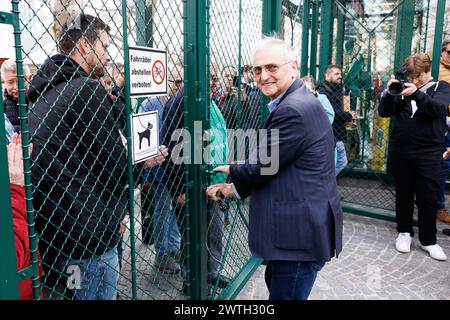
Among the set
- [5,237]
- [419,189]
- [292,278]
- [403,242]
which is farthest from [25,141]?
[403,242]

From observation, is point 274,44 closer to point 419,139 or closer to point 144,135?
point 144,135

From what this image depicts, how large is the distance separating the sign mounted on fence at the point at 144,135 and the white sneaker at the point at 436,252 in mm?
3341

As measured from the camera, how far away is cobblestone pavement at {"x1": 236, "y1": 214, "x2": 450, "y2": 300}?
3.38 metres

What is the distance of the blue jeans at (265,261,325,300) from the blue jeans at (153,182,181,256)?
94 centimetres

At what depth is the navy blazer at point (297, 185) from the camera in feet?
6.30

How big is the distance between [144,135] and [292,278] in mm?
1106

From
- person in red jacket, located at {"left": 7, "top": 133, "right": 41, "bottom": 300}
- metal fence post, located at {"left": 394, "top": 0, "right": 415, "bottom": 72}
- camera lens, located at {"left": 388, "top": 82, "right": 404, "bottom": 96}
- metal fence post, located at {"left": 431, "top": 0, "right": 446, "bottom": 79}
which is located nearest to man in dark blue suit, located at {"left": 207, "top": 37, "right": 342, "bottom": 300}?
person in red jacket, located at {"left": 7, "top": 133, "right": 41, "bottom": 300}

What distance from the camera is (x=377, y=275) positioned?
373cm

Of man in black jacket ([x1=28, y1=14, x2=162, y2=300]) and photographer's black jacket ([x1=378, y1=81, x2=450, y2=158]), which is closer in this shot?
man in black jacket ([x1=28, y1=14, x2=162, y2=300])

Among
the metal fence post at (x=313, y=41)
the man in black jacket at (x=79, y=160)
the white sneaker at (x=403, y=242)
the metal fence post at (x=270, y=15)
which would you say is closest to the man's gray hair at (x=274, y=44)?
the man in black jacket at (x=79, y=160)

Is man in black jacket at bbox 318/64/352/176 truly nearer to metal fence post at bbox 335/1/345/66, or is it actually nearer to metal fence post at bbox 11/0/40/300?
metal fence post at bbox 335/1/345/66

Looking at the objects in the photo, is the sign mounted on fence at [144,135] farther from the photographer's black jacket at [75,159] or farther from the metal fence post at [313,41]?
the metal fence post at [313,41]
